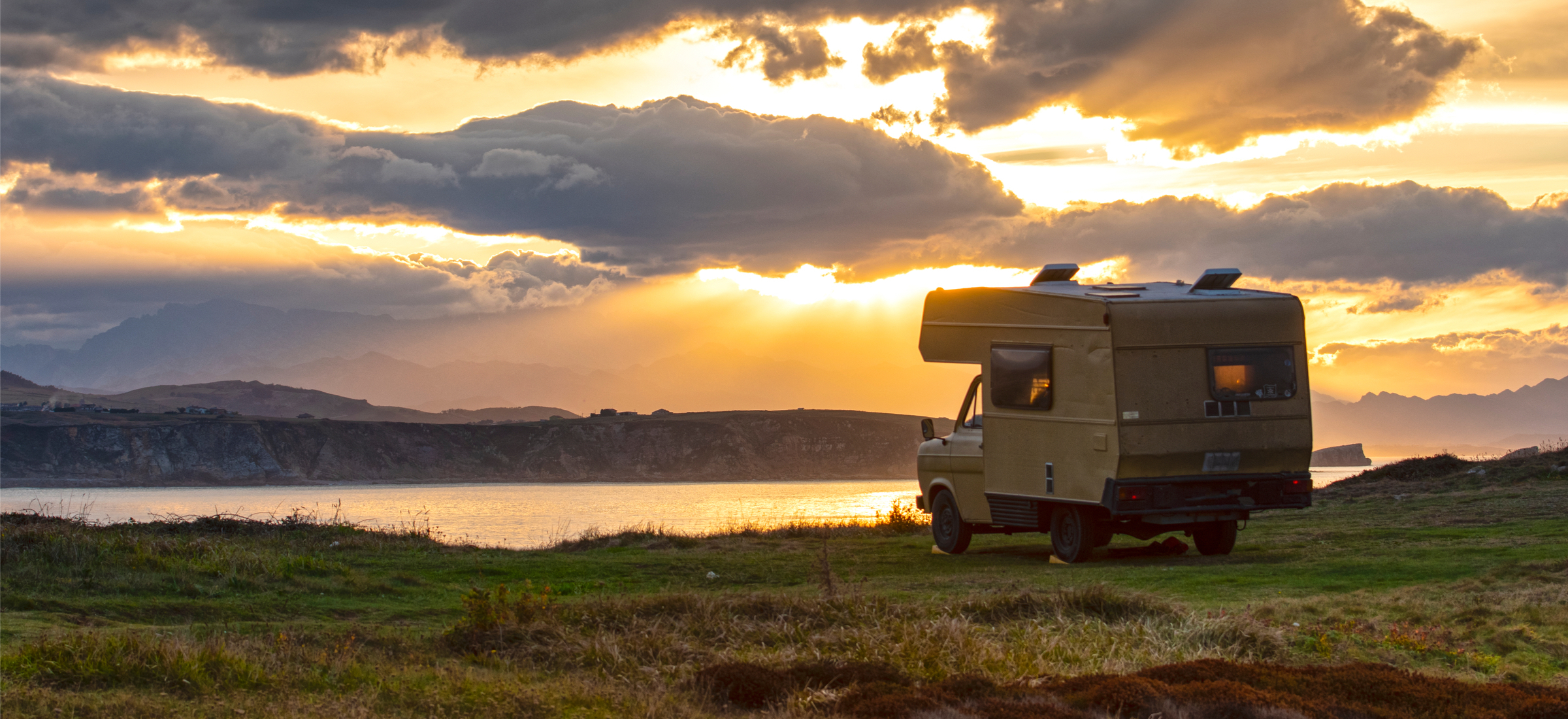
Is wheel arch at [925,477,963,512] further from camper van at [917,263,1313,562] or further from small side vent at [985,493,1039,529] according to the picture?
camper van at [917,263,1313,562]

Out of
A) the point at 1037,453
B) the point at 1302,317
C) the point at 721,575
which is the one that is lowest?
the point at 721,575

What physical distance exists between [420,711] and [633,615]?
10.1 ft

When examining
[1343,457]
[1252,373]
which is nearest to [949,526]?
[1252,373]

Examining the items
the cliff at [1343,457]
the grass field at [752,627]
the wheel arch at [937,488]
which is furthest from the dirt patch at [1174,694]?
the cliff at [1343,457]

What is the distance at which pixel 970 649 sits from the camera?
8.59 metres

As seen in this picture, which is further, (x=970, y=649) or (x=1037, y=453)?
(x=1037, y=453)

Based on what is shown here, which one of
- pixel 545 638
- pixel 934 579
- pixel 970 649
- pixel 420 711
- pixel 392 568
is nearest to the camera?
pixel 420 711

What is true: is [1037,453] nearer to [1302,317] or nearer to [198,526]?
[1302,317]

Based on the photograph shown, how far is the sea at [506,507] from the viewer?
30.8m

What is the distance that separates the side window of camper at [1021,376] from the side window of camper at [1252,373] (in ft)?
7.32

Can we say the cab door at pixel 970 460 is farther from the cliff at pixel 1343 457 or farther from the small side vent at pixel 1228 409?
the cliff at pixel 1343 457

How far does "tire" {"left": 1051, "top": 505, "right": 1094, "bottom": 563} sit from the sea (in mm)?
10625

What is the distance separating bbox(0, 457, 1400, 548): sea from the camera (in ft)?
101

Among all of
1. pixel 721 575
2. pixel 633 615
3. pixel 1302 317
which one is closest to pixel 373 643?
pixel 633 615
